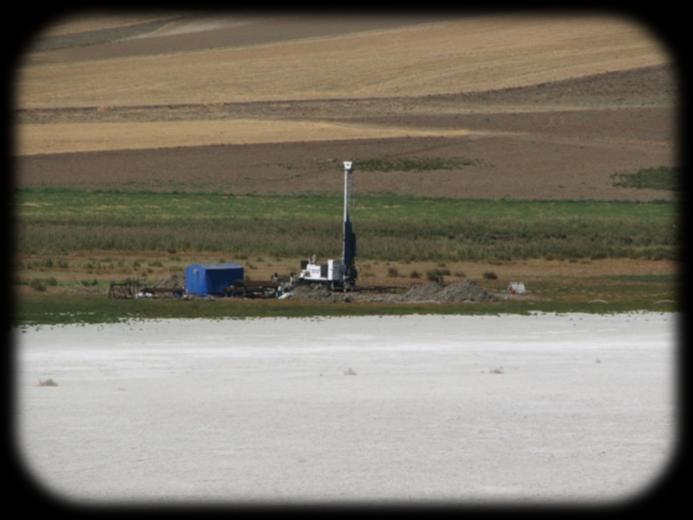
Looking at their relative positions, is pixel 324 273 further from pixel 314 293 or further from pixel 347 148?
pixel 347 148

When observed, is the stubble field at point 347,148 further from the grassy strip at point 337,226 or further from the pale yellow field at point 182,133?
the pale yellow field at point 182,133

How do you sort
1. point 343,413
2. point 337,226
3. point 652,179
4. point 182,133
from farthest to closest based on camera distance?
point 182,133, point 652,179, point 337,226, point 343,413

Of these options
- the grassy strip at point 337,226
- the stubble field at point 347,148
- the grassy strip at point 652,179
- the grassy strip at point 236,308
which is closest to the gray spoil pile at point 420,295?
the grassy strip at point 236,308

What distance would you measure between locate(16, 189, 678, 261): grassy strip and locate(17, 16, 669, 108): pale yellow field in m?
42.7

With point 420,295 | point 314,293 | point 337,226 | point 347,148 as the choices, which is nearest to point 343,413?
point 420,295

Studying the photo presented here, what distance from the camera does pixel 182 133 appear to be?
107375mm

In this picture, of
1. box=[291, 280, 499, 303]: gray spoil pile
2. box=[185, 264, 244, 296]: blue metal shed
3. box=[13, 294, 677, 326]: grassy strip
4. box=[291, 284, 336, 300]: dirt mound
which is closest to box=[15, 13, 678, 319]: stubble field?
box=[13, 294, 677, 326]: grassy strip

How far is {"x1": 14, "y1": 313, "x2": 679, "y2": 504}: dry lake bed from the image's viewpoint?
13.3 m

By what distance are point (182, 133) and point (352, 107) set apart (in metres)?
17.6

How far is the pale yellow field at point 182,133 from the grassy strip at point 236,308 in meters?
62.1

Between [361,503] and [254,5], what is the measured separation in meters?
5.07

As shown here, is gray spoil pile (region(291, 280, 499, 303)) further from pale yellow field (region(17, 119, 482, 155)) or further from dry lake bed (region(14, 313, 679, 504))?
pale yellow field (region(17, 119, 482, 155))

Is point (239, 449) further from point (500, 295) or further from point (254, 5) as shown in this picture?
point (500, 295)

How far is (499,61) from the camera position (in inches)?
5251
